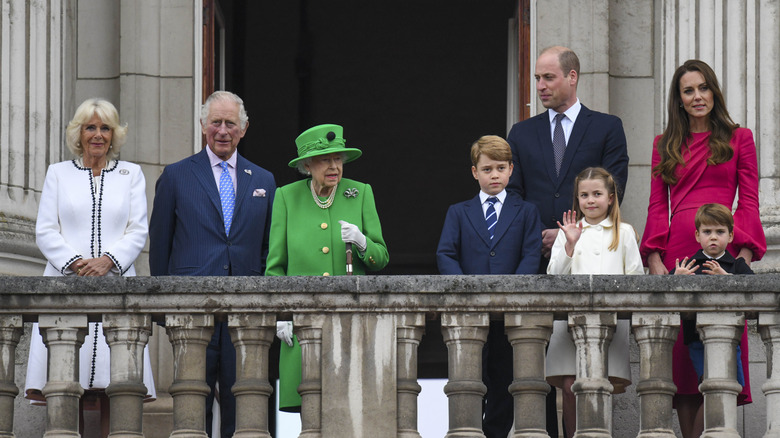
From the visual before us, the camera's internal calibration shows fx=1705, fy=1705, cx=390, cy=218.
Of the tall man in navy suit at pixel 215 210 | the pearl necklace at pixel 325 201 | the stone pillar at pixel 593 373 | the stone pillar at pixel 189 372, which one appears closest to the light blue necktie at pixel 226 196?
the tall man in navy suit at pixel 215 210

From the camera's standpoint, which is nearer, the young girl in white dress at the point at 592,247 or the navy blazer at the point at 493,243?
the young girl in white dress at the point at 592,247

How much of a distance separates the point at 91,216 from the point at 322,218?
1.08 meters

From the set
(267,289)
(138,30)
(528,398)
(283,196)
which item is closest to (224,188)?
(283,196)

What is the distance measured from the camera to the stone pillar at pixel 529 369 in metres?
7.18

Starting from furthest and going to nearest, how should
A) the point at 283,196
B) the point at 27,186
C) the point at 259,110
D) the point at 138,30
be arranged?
the point at 259,110
the point at 138,30
the point at 27,186
the point at 283,196

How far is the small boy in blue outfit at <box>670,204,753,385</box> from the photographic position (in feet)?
24.7

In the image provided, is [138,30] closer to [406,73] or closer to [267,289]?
[267,289]

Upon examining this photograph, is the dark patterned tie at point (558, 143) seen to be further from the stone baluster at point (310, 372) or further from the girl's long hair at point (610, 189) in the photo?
the stone baluster at point (310, 372)

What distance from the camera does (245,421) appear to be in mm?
7156

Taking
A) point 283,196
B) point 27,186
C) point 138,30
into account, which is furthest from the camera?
point 138,30

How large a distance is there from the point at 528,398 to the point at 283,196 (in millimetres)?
1619

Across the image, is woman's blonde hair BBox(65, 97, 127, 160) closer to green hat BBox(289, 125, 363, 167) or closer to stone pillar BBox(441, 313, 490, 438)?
green hat BBox(289, 125, 363, 167)

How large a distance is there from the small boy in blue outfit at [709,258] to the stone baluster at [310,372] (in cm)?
162

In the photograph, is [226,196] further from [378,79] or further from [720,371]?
[378,79]
